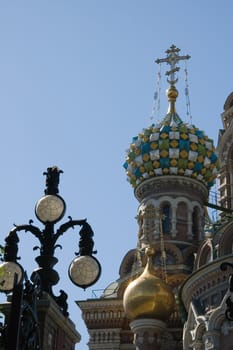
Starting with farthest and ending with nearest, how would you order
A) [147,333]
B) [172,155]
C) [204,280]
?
[172,155] → [147,333] → [204,280]

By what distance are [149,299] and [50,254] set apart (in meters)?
17.2

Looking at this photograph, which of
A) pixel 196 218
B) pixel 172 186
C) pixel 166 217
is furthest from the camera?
pixel 172 186

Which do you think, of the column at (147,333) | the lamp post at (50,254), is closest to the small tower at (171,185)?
the column at (147,333)

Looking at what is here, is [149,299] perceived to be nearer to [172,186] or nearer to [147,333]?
[147,333]

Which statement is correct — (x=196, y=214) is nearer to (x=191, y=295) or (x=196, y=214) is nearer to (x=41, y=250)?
(x=191, y=295)

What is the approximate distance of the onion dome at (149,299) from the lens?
Result: 2186cm

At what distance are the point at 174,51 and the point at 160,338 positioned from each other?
1367 centimetres

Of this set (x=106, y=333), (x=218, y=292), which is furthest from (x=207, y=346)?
(x=106, y=333)

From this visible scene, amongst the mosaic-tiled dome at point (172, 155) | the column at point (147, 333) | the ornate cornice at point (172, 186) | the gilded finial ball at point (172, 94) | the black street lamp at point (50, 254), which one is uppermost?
the gilded finial ball at point (172, 94)

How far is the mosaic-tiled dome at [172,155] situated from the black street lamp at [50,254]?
74.0ft

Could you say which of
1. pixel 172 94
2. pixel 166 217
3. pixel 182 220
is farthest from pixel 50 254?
pixel 172 94

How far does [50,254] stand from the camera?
4914 millimetres

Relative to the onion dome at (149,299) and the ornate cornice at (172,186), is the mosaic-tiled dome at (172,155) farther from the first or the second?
the onion dome at (149,299)

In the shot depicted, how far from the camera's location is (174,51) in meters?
31.9
